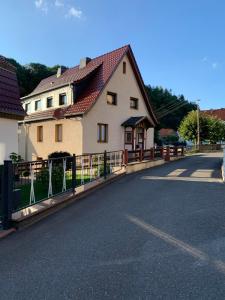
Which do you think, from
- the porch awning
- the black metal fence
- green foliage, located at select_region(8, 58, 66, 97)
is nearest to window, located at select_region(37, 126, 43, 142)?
the porch awning

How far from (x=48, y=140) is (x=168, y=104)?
53.6 metres

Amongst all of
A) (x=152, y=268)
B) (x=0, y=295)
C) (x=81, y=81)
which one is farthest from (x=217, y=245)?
(x=81, y=81)

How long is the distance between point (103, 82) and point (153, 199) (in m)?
14.1

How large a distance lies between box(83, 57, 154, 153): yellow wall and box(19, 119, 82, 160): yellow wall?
2.48 ft

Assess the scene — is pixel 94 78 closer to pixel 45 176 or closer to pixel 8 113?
pixel 8 113

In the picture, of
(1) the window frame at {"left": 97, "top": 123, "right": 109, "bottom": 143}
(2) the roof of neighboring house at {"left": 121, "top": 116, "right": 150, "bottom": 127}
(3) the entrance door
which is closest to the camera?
(1) the window frame at {"left": 97, "top": 123, "right": 109, "bottom": 143}

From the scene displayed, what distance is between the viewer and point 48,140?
2403 cm

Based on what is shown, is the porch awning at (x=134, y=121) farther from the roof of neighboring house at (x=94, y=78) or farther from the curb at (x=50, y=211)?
the curb at (x=50, y=211)

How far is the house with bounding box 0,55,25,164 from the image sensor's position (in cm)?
1132

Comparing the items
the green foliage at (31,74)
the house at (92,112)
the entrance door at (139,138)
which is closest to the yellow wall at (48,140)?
the house at (92,112)

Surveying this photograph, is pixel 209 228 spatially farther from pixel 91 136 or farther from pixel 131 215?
pixel 91 136

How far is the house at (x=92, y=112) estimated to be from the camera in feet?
70.2

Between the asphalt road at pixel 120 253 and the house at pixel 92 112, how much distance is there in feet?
43.2

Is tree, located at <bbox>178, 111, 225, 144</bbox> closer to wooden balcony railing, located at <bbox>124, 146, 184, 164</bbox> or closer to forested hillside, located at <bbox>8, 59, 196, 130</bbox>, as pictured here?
wooden balcony railing, located at <bbox>124, 146, 184, 164</bbox>
